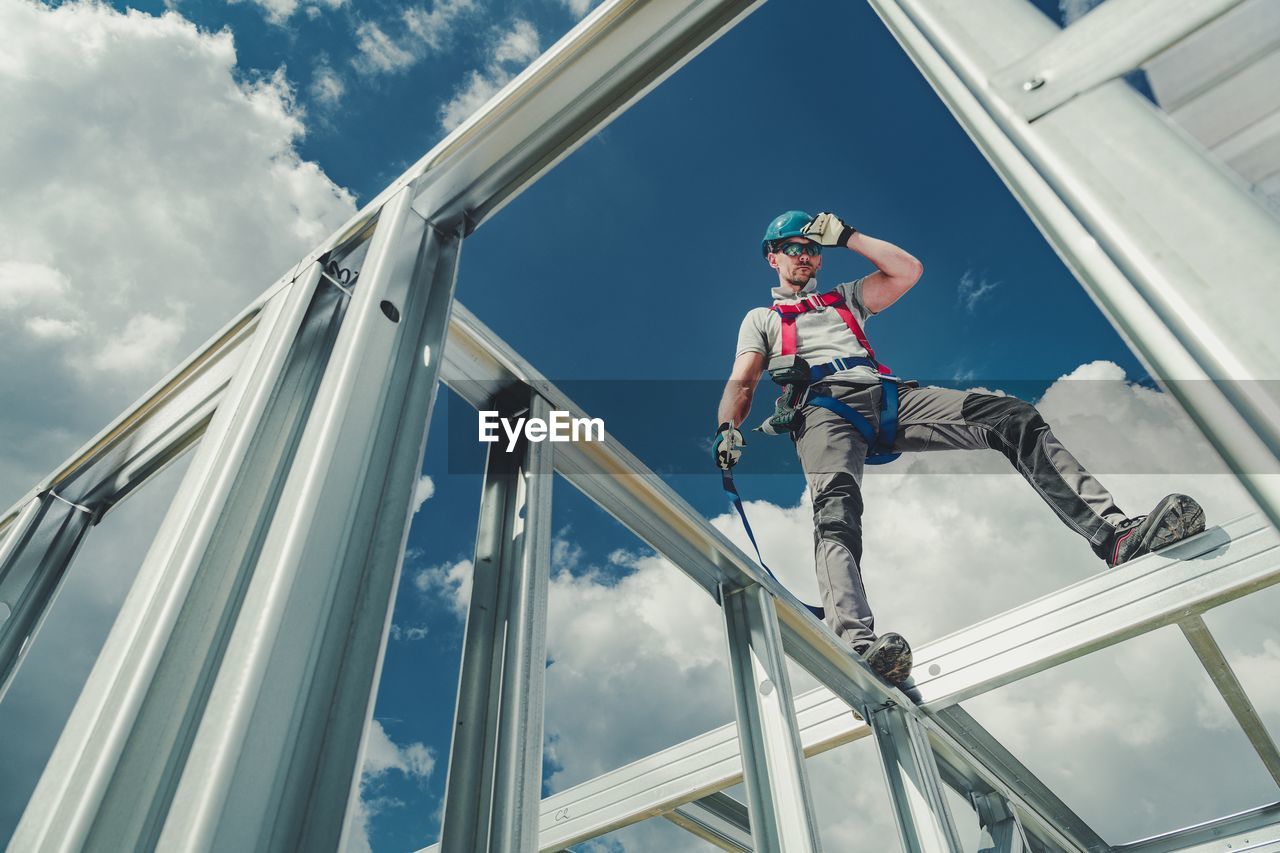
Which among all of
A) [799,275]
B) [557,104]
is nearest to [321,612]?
[557,104]

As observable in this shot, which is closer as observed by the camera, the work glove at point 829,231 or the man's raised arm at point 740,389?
the work glove at point 829,231

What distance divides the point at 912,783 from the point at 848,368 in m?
1.31

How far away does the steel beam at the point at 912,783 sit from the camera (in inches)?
77.9

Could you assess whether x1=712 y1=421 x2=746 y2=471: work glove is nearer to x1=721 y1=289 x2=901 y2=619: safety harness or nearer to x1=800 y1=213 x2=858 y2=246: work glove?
x1=721 y1=289 x2=901 y2=619: safety harness

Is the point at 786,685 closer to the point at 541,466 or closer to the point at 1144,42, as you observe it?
the point at 541,466

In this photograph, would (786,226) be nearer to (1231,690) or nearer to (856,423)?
(856,423)

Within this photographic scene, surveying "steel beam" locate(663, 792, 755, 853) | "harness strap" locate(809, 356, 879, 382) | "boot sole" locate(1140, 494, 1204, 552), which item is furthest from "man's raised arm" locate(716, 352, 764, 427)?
"steel beam" locate(663, 792, 755, 853)

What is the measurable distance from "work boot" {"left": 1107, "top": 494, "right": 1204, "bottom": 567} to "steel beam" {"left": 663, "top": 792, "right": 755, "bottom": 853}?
1.60 metres

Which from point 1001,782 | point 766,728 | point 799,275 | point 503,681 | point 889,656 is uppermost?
point 799,275

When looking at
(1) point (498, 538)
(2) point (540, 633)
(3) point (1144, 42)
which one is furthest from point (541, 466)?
(3) point (1144, 42)

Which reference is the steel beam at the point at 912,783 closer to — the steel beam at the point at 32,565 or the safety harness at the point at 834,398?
the safety harness at the point at 834,398

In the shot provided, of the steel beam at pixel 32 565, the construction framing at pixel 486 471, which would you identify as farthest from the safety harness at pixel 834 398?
the steel beam at pixel 32 565

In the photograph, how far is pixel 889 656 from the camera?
6.95 ft

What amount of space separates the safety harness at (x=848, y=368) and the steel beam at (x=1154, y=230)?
2.10 metres
